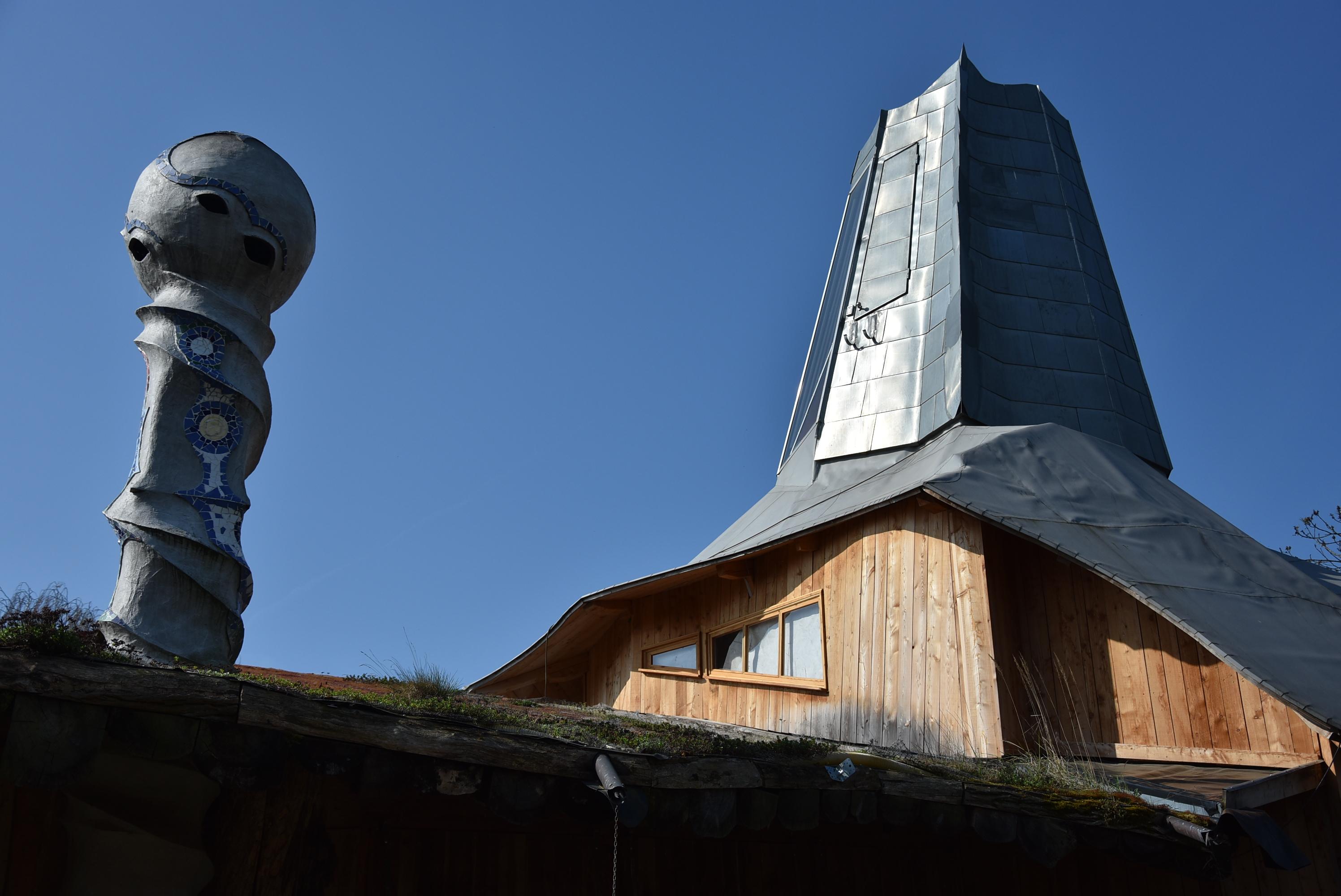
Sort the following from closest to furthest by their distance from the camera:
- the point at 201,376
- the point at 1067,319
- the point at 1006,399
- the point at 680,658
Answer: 1. the point at 201,376
2. the point at 680,658
3. the point at 1006,399
4. the point at 1067,319

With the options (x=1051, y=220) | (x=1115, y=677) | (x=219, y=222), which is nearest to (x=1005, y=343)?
(x=1051, y=220)

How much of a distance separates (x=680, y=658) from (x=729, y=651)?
2.75 feet

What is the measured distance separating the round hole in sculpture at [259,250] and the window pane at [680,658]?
21.3 feet

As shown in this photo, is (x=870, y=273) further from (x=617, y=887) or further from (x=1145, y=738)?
(x=617, y=887)

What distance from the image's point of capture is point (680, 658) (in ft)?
41.1

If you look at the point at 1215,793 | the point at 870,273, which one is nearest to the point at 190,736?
the point at 1215,793

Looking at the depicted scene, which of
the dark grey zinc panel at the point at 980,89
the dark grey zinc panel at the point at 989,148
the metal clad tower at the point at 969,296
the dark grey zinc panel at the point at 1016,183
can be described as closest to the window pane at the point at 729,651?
the metal clad tower at the point at 969,296

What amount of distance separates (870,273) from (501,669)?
7393 millimetres

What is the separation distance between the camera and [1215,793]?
21.1 feet

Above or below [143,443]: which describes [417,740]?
below

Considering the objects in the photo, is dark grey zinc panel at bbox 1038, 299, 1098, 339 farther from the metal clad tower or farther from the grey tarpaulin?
the grey tarpaulin

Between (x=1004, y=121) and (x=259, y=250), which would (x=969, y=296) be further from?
(x=259, y=250)

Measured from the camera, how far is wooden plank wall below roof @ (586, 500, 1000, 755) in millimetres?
9148

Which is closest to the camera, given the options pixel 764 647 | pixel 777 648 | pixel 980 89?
pixel 777 648
